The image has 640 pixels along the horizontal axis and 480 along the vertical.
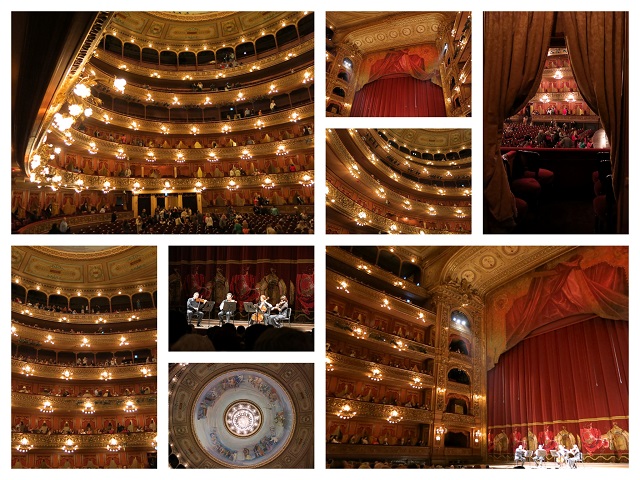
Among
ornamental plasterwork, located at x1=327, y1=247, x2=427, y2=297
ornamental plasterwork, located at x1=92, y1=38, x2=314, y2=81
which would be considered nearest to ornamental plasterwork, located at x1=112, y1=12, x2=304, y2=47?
ornamental plasterwork, located at x1=92, y1=38, x2=314, y2=81

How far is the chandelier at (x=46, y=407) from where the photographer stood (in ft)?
16.1

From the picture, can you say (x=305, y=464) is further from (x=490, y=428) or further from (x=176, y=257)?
(x=176, y=257)

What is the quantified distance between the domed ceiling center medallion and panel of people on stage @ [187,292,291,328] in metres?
0.55

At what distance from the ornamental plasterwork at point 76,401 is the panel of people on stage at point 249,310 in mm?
593

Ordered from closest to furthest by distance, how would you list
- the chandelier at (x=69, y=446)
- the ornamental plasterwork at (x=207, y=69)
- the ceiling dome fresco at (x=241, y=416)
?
the ceiling dome fresco at (x=241, y=416) < the chandelier at (x=69, y=446) < the ornamental plasterwork at (x=207, y=69)

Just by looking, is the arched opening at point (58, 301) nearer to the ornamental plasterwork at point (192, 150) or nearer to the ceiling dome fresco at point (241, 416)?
the ceiling dome fresco at point (241, 416)

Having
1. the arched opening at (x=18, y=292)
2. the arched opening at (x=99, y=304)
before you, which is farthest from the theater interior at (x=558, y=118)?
the arched opening at (x=18, y=292)

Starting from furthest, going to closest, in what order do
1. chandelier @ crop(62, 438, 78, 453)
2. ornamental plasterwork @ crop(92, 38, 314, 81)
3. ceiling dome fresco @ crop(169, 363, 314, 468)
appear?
ornamental plasterwork @ crop(92, 38, 314, 81) → chandelier @ crop(62, 438, 78, 453) → ceiling dome fresco @ crop(169, 363, 314, 468)

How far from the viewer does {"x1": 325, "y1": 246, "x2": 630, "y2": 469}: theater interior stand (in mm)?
4902

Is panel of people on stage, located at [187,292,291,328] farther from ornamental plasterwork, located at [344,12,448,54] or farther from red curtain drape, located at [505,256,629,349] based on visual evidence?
ornamental plasterwork, located at [344,12,448,54]
